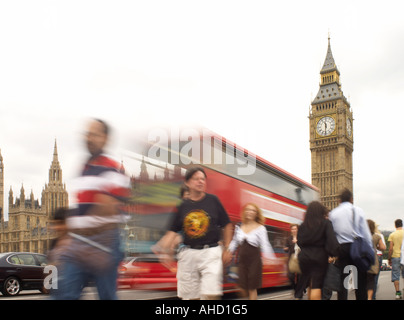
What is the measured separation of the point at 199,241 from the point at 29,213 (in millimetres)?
101487

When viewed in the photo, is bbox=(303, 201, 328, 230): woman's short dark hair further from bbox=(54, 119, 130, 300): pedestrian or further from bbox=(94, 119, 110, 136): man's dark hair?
bbox=(94, 119, 110, 136): man's dark hair

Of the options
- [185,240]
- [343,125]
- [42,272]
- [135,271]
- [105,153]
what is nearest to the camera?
[105,153]

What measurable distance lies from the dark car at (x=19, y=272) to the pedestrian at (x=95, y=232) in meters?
11.5

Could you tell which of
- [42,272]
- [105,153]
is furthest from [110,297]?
[42,272]

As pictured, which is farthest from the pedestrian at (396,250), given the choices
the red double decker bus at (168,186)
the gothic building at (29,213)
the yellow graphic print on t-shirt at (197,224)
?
the gothic building at (29,213)

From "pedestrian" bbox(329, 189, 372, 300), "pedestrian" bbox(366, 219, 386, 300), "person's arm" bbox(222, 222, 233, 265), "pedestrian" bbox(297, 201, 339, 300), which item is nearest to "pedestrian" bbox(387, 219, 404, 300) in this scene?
"pedestrian" bbox(366, 219, 386, 300)

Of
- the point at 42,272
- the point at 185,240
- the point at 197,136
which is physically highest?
the point at 197,136

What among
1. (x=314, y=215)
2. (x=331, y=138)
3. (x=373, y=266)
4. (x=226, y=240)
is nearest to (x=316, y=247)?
(x=314, y=215)

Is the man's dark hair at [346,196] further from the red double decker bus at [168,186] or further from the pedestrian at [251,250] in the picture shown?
the red double decker bus at [168,186]

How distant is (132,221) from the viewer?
10820 millimetres

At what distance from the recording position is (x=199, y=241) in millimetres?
5043

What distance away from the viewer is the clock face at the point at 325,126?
292 ft
